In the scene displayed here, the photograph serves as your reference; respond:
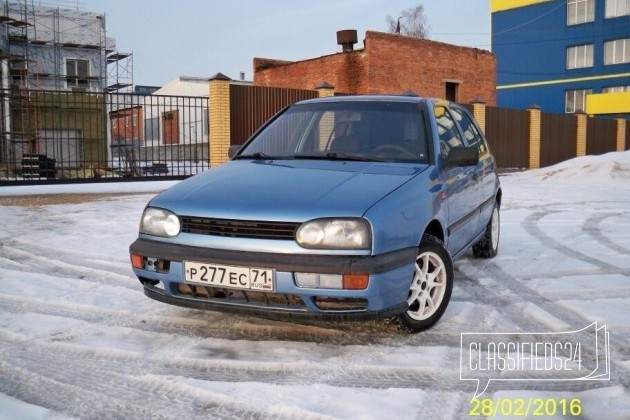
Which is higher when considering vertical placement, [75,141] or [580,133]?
[580,133]

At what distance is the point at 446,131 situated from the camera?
445 cm

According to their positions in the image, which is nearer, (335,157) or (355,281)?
(355,281)

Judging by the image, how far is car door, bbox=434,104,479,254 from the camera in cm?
399

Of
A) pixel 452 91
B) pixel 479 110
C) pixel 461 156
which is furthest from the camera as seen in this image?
pixel 452 91

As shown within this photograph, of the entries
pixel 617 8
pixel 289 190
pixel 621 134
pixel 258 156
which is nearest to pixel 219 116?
pixel 258 156

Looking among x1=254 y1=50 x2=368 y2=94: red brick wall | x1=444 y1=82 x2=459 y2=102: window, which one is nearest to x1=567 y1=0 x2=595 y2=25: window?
x1=444 y1=82 x2=459 y2=102: window

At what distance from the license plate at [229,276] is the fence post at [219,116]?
12771 mm

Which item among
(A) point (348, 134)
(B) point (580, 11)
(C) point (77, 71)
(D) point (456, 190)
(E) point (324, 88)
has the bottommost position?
(D) point (456, 190)

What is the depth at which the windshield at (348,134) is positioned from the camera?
157 inches

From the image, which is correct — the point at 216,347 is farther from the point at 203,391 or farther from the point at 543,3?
the point at 543,3

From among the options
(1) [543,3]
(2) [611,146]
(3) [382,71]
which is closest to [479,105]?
(3) [382,71]

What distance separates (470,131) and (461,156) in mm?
1431

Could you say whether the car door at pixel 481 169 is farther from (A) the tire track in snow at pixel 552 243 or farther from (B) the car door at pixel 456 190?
(A) the tire track in snow at pixel 552 243

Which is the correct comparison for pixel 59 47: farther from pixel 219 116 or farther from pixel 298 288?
pixel 298 288
